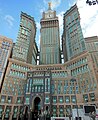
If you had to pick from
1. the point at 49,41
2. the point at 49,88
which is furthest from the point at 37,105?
the point at 49,41

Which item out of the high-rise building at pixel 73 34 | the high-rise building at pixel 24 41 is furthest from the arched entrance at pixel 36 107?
the high-rise building at pixel 73 34

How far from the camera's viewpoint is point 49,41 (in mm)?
107875

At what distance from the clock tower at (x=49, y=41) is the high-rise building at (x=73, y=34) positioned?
526 inches

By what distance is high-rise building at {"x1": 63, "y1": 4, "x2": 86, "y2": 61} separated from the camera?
268 feet

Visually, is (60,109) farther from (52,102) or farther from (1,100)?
(1,100)

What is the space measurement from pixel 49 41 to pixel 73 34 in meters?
25.6

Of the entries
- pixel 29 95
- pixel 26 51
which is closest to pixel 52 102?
pixel 29 95

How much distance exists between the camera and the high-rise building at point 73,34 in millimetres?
81688

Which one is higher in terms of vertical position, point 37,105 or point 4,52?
point 4,52

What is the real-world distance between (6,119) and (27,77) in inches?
945

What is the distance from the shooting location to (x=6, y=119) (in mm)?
57156

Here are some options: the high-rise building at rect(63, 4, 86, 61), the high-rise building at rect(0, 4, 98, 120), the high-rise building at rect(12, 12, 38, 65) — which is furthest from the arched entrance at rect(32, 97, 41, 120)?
the high-rise building at rect(63, 4, 86, 61)

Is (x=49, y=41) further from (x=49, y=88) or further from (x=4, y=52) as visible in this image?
(x=49, y=88)

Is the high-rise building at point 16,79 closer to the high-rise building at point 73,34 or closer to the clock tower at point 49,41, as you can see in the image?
the clock tower at point 49,41
